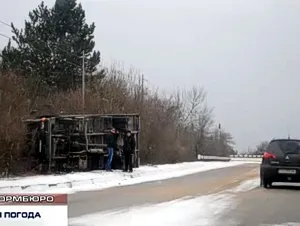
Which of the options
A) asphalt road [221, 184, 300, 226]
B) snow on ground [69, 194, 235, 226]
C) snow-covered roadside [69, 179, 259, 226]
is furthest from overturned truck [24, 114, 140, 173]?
snow on ground [69, 194, 235, 226]

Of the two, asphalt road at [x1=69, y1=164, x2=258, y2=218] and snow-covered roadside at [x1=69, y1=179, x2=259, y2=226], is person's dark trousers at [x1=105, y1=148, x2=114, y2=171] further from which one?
snow-covered roadside at [x1=69, y1=179, x2=259, y2=226]

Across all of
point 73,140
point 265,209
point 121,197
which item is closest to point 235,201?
point 265,209

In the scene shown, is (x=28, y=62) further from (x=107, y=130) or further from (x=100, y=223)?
(x=100, y=223)

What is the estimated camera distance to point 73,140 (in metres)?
25.8

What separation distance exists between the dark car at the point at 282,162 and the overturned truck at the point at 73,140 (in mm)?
8985

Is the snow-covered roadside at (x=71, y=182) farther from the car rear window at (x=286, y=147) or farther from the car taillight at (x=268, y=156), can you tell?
the car rear window at (x=286, y=147)

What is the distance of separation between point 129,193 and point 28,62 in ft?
102

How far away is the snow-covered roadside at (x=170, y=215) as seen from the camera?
10.9 m

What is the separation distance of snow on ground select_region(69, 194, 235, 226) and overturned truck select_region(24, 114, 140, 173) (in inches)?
391

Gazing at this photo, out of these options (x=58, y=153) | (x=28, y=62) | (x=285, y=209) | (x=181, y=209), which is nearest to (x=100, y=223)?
(x=181, y=209)

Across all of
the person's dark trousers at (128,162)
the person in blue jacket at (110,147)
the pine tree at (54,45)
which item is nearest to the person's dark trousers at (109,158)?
the person in blue jacket at (110,147)

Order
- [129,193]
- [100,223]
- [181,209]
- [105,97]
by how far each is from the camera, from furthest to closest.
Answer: [105,97]
[129,193]
[181,209]
[100,223]

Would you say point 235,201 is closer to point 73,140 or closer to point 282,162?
point 282,162

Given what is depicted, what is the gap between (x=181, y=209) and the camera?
43.5 ft
